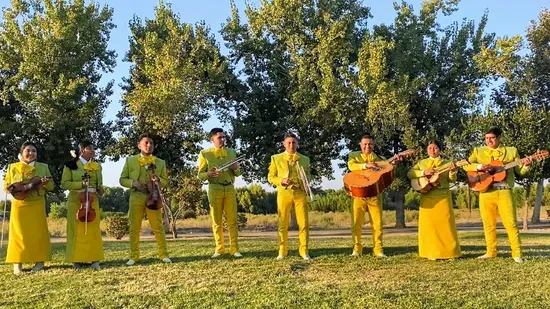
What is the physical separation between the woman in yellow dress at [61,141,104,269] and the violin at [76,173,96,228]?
0.04m

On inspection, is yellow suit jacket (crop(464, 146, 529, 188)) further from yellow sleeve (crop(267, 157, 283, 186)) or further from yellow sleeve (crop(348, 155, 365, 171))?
yellow sleeve (crop(267, 157, 283, 186))

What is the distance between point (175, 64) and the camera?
69.7 ft

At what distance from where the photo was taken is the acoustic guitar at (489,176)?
28.8 feet

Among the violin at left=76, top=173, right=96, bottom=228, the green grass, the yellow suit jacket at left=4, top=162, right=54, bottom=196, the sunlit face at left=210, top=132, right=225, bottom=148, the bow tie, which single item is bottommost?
the green grass

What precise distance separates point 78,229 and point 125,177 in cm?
111

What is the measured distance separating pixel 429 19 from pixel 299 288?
20764 mm

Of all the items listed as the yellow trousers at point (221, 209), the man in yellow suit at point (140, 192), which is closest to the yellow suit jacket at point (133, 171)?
the man in yellow suit at point (140, 192)

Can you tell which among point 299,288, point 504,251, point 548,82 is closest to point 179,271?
point 299,288

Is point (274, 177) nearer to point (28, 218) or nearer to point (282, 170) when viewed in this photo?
point (282, 170)

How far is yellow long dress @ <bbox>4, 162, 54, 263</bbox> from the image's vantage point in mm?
8547

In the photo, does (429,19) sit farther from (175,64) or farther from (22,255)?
(22,255)

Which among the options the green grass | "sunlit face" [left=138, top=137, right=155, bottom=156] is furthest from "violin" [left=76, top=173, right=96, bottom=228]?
"sunlit face" [left=138, top=137, right=155, bottom=156]

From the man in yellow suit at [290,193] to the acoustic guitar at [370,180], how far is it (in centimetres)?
77

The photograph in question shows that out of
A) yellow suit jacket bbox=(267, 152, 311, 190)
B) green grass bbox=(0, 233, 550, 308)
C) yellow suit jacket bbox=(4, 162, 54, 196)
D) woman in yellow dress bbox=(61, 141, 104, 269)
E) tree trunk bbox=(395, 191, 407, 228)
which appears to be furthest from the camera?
tree trunk bbox=(395, 191, 407, 228)
